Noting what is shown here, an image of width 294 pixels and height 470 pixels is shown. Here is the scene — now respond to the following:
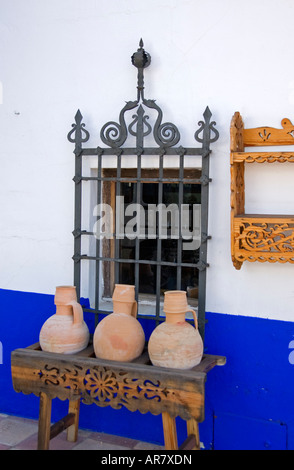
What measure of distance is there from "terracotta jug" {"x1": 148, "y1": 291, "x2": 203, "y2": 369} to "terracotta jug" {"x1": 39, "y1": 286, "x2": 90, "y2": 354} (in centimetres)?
41

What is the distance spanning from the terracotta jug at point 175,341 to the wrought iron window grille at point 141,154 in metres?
0.28

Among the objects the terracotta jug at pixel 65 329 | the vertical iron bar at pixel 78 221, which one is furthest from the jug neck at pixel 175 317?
the vertical iron bar at pixel 78 221

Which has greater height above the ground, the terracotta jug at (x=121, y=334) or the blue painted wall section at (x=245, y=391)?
the terracotta jug at (x=121, y=334)

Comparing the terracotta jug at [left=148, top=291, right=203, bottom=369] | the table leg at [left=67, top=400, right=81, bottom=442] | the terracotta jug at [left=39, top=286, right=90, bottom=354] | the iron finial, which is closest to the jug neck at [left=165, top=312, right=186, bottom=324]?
the terracotta jug at [left=148, top=291, right=203, bottom=369]

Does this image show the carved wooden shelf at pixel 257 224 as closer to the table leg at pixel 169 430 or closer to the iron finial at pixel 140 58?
the iron finial at pixel 140 58

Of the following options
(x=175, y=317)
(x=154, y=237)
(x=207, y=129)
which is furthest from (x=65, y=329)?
(x=207, y=129)

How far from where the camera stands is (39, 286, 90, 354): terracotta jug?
261 centimetres

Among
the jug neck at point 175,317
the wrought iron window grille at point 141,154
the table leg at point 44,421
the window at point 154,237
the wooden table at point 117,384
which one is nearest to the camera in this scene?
the wooden table at point 117,384

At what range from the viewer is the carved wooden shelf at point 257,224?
2.38 metres

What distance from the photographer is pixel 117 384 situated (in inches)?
95.0

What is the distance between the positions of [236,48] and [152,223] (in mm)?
1045

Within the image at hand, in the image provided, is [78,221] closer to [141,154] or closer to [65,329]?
[141,154]

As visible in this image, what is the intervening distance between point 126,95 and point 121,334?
1.32 m
